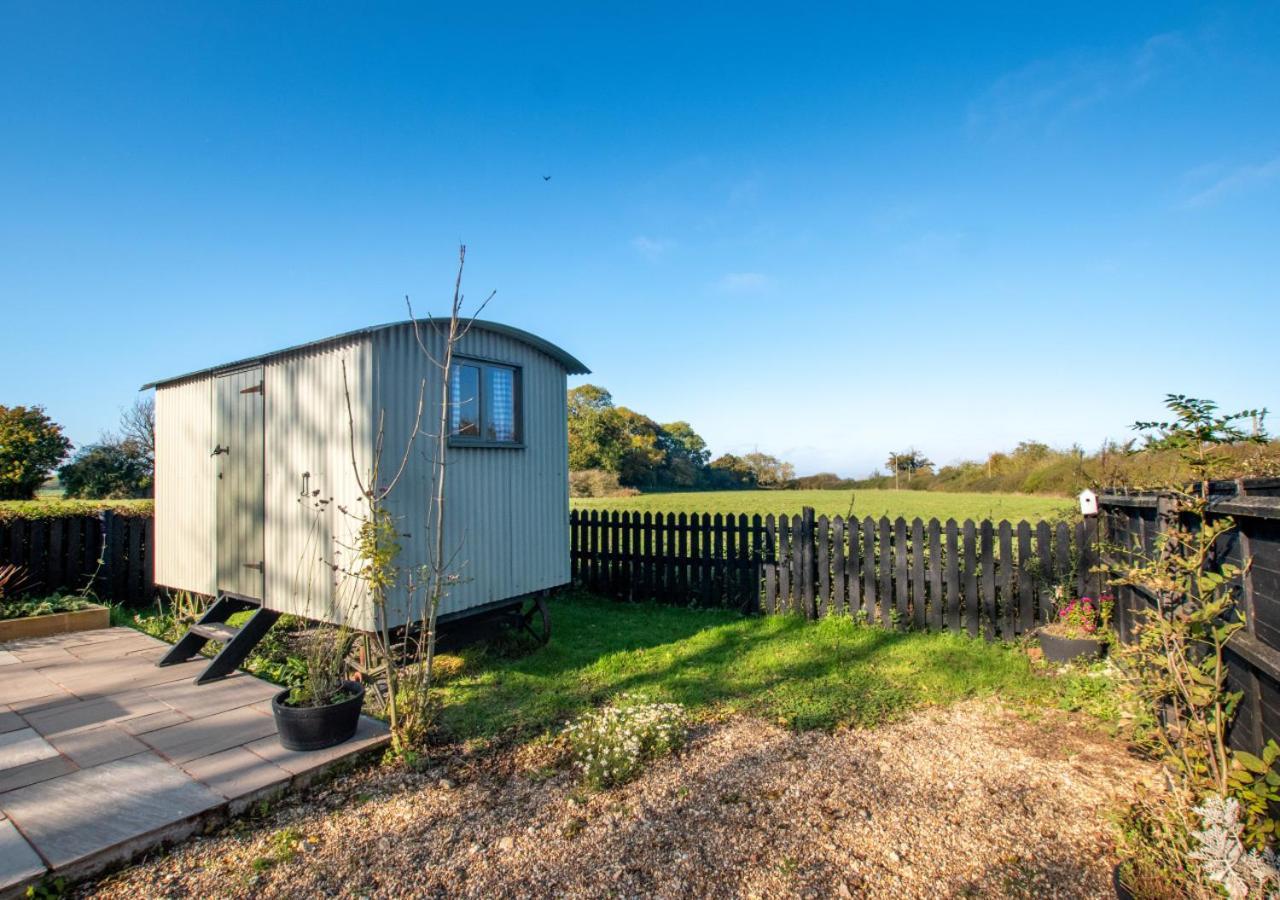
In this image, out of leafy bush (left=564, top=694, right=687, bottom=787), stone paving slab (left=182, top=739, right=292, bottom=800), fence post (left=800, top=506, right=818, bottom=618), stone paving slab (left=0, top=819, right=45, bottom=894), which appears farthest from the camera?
fence post (left=800, top=506, right=818, bottom=618)

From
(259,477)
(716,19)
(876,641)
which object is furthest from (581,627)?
(716,19)

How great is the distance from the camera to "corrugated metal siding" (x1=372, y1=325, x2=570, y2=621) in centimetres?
480

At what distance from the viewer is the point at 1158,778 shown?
10.5ft

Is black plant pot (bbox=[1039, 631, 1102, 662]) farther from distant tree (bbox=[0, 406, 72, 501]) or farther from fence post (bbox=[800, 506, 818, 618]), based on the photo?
distant tree (bbox=[0, 406, 72, 501])

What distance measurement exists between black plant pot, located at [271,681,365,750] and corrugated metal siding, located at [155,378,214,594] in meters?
3.30

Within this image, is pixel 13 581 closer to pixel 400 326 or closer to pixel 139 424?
pixel 400 326

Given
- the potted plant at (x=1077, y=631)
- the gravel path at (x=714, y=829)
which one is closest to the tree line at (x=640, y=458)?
the potted plant at (x=1077, y=631)

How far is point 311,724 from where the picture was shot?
11.7 feet

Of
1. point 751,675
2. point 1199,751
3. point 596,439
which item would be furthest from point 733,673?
point 596,439

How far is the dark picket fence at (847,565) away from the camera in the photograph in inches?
241

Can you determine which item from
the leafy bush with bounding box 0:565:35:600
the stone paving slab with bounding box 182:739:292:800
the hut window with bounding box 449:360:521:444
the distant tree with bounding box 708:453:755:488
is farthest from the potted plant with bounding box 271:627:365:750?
the distant tree with bounding box 708:453:755:488

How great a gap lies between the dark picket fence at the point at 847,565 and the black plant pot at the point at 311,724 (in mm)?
5131

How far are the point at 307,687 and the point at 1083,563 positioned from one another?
23.1 feet

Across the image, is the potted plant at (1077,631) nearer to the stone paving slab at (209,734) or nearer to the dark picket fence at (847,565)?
the dark picket fence at (847,565)
